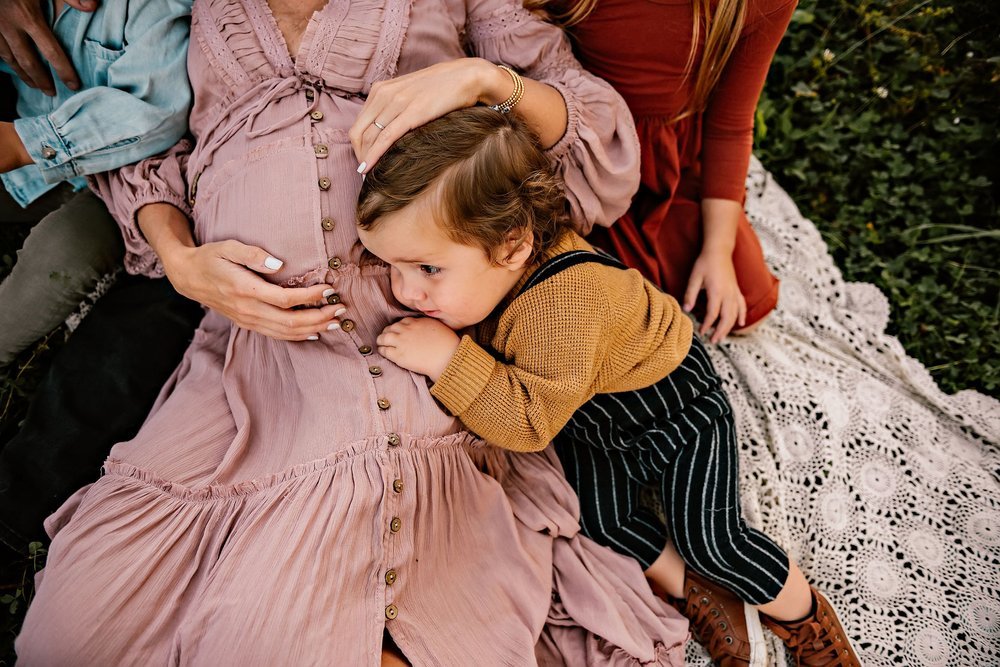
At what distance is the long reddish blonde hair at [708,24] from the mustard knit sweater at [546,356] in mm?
671

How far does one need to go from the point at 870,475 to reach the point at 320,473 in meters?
1.65

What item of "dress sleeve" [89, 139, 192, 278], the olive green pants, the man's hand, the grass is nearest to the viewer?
the man's hand

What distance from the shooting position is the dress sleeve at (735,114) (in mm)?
1964

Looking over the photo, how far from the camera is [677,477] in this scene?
186 centimetres

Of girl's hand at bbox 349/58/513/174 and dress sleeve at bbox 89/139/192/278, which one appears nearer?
girl's hand at bbox 349/58/513/174

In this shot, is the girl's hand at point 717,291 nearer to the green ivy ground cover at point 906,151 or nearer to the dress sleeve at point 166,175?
the green ivy ground cover at point 906,151

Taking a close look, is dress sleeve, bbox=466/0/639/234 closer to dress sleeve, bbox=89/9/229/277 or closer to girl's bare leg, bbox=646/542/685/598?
dress sleeve, bbox=89/9/229/277

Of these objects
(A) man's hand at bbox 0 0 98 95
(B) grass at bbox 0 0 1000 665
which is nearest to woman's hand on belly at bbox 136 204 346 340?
(A) man's hand at bbox 0 0 98 95

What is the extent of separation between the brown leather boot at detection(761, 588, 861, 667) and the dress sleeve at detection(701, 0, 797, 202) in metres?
1.25

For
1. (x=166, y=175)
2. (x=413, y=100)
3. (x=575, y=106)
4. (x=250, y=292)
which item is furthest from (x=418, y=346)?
(x=166, y=175)

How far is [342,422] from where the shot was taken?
162cm

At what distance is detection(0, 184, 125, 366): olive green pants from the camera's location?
1945 millimetres

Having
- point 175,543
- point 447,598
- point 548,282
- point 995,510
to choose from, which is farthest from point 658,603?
point 175,543

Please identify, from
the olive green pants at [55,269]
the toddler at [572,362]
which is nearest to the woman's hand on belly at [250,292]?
the toddler at [572,362]
